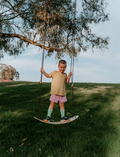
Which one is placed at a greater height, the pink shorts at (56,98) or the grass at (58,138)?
the pink shorts at (56,98)

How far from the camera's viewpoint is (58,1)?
26.6 feet

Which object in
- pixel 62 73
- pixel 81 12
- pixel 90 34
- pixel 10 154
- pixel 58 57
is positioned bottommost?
pixel 10 154

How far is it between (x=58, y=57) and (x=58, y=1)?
Answer: 2766 millimetres

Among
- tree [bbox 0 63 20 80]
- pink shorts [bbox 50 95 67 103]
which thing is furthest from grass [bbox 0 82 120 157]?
tree [bbox 0 63 20 80]

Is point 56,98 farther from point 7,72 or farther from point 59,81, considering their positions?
point 7,72

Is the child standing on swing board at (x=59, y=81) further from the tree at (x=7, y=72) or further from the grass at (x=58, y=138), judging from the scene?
the tree at (x=7, y=72)

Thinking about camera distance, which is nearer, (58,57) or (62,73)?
(62,73)

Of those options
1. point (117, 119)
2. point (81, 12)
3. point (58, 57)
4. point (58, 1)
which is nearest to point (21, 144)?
point (117, 119)

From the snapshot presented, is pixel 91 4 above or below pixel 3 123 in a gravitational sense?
above

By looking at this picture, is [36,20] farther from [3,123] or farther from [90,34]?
[3,123]

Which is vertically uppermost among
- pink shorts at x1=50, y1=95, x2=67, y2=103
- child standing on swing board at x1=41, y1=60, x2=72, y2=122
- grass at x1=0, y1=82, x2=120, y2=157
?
child standing on swing board at x1=41, y1=60, x2=72, y2=122

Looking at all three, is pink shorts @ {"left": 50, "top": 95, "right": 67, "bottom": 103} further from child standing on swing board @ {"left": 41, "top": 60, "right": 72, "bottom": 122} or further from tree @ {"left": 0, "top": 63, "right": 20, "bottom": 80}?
tree @ {"left": 0, "top": 63, "right": 20, "bottom": 80}

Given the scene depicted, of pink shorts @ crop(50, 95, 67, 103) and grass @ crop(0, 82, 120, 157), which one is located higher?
pink shorts @ crop(50, 95, 67, 103)

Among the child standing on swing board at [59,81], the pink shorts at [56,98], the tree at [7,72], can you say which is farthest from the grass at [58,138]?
the tree at [7,72]
